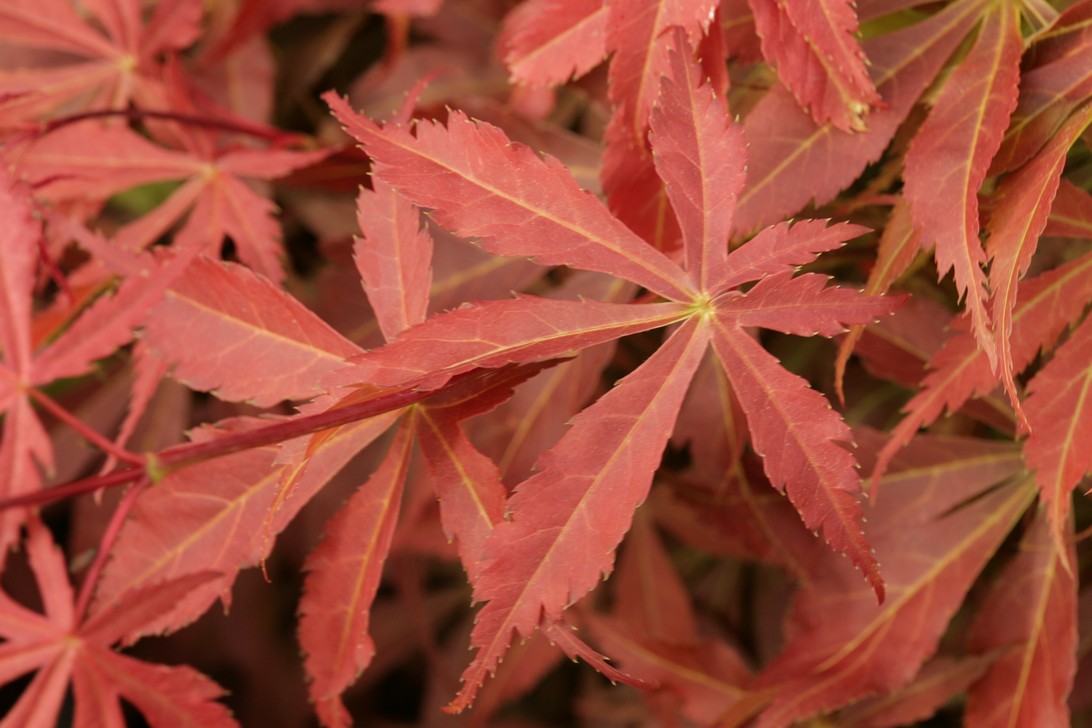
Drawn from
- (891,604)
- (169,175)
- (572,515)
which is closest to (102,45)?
(169,175)

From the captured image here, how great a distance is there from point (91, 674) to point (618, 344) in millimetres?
342

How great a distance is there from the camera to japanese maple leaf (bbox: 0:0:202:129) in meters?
0.60

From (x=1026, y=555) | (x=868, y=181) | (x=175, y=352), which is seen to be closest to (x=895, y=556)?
(x=1026, y=555)

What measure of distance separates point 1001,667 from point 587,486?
0.96ft

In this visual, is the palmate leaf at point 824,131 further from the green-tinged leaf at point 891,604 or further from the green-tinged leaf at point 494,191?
the green-tinged leaf at point 891,604

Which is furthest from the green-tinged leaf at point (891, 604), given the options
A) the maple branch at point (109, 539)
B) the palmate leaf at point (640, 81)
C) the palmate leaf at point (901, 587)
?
the maple branch at point (109, 539)

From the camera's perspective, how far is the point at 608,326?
357 mm

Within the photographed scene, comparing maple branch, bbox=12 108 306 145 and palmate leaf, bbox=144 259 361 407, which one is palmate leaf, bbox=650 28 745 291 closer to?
palmate leaf, bbox=144 259 361 407

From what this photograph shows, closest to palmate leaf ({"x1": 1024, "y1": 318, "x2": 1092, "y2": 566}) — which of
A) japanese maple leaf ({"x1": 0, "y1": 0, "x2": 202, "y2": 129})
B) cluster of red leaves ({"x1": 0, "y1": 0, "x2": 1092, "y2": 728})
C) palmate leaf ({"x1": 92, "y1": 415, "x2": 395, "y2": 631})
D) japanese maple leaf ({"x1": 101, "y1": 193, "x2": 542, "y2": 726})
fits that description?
cluster of red leaves ({"x1": 0, "y1": 0, "x2": 1092, "y2": 728})

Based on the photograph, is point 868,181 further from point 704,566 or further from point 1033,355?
point 704,566

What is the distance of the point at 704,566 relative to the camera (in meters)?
0.79

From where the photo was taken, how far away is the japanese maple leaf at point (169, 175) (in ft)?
1.77

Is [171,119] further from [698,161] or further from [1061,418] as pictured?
[1061,418]

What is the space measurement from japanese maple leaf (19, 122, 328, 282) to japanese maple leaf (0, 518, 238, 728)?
0.72ft
